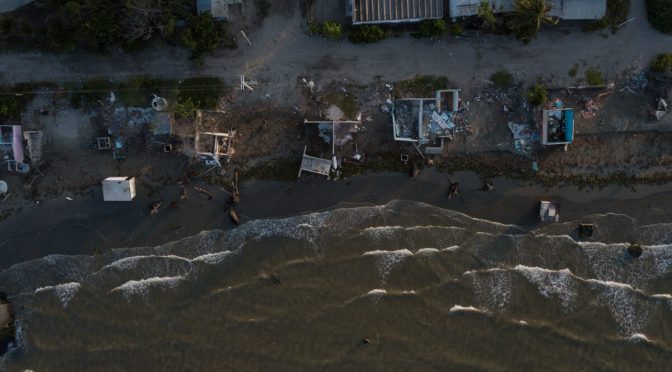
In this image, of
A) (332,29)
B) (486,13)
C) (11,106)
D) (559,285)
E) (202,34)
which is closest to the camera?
(486,13)

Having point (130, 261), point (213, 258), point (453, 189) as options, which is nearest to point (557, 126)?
point (453, 189)

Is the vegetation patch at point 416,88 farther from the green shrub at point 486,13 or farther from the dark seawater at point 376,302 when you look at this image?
the dark seawater at point 376,302

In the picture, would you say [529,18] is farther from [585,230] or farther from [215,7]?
[215,7]

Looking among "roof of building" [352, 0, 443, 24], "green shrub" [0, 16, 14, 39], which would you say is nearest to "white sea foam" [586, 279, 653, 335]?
"roof of building" [352, 0, 443, 24]

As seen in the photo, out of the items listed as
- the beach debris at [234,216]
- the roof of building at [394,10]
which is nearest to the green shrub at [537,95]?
the roof of building at [394,10]

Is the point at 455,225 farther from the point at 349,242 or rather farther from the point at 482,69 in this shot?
the point at 482,69
